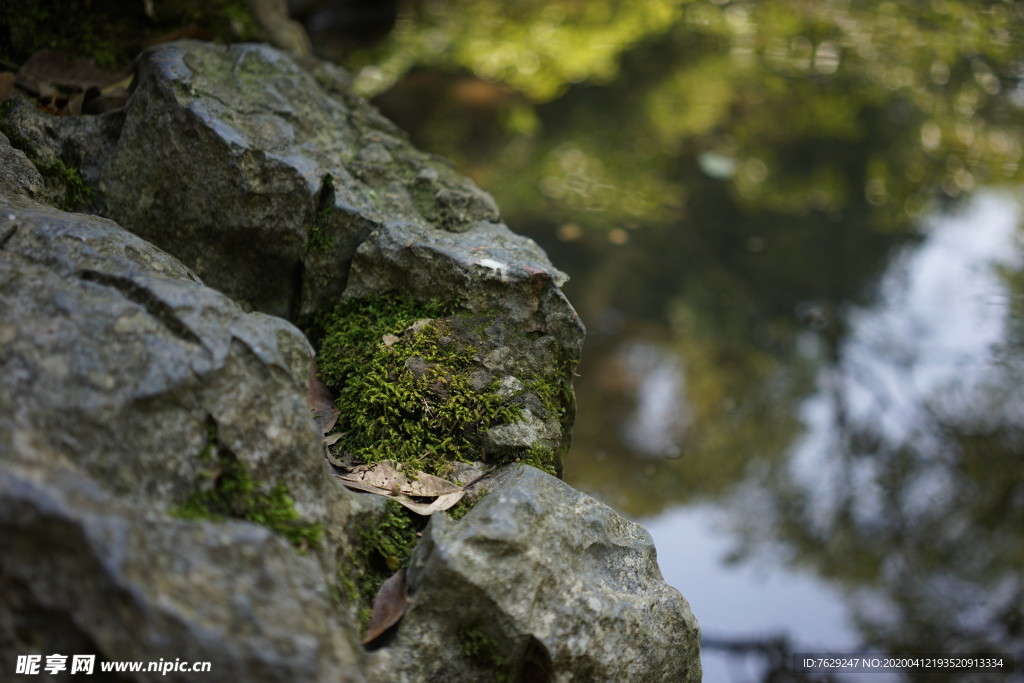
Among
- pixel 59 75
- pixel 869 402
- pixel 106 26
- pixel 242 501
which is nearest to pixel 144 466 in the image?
pixel 242 501

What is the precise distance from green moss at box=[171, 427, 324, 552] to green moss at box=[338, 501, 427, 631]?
0.47ft

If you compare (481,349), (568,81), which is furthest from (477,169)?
(481,349)

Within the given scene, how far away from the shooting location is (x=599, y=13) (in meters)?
6.71

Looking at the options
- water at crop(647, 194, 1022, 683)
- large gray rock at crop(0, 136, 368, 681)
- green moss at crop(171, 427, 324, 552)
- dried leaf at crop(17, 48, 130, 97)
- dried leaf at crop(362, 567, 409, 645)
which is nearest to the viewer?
large gray rock at crop(0, 136, 368, 681)

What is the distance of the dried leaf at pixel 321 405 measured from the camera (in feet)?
6.81

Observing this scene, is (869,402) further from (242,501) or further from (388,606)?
(242,501)

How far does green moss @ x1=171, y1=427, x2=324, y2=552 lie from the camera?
1467 millimetres

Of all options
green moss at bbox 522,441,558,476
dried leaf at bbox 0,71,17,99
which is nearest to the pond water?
green moss at bbox 522,441,558,476

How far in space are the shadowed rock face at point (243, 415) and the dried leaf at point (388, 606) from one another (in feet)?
0.09

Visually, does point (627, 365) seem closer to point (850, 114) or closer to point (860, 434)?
point (860, 434)

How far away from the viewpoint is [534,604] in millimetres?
1671

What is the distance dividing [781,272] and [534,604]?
3247mm

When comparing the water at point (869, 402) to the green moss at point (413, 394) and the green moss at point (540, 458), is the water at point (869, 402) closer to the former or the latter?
the green moss at point (540, 458)

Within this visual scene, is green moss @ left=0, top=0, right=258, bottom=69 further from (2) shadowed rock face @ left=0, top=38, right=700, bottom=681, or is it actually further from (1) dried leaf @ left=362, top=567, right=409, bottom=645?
(1) dried leaf @ left=362, top=567, right=409, bottom=645
